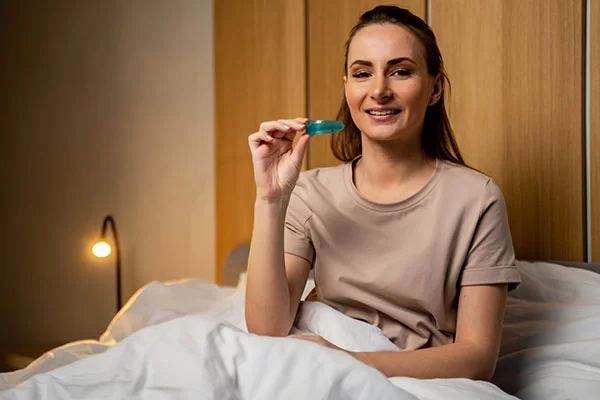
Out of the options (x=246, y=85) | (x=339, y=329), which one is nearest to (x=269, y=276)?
(x=339, y=329)

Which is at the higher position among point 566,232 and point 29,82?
point 29,82

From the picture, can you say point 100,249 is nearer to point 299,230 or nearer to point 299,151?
point 299,230

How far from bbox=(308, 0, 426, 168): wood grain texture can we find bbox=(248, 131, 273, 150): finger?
0.89 m

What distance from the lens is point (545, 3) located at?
170 centimetres

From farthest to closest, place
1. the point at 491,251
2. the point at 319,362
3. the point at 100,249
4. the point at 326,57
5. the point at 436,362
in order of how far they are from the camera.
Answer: the point at 100,249 < the point at 326,57 < the point at 491,251 < the point at 436,362 < the point at 319,362

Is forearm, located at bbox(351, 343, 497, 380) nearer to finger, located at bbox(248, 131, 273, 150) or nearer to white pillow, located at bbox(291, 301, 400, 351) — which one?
white pillow, located at bbox(291, 301, 400, 351)

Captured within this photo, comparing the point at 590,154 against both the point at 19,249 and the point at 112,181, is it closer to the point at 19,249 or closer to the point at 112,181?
the point at 112,181

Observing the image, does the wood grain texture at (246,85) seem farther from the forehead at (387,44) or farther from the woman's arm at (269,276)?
the woman's arm at (269,276)

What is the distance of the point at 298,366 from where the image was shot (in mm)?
904

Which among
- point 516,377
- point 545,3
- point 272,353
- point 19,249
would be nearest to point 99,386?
point 272,353

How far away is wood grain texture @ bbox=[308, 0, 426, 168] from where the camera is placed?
2135 millimetres

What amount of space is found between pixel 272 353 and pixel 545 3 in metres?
1.25

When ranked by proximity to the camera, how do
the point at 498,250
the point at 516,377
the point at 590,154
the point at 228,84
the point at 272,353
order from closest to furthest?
the point at 272,353, the point at 498,250, the point at 516,377, the point at 590,154, the point at 228,84

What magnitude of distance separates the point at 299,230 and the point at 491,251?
404 millimetres
